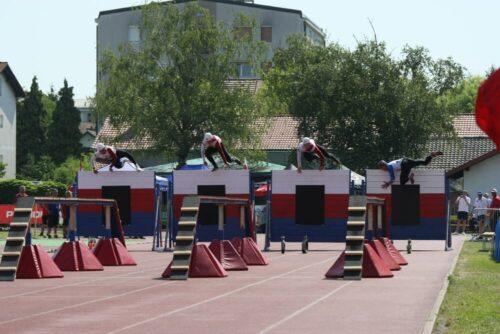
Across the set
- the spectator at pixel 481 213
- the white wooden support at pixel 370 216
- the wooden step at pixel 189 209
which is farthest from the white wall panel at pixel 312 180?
the wooden step at pixel 189 209

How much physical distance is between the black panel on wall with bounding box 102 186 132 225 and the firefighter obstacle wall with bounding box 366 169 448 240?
6.82 metres

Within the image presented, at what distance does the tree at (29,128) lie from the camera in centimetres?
12381

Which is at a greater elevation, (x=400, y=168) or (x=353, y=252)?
(x=400, y=168)

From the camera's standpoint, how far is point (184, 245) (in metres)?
22.7

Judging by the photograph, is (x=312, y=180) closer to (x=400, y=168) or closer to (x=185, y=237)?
(x=400, y=168)

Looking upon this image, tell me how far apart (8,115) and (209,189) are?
6765 centimetres

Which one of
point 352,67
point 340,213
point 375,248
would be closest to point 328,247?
point 340,213

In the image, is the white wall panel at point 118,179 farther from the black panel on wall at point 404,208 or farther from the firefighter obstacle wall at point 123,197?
the black panel on wall at point 404,208

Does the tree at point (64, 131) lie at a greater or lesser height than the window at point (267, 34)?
lesser

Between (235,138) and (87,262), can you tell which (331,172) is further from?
(235,138)

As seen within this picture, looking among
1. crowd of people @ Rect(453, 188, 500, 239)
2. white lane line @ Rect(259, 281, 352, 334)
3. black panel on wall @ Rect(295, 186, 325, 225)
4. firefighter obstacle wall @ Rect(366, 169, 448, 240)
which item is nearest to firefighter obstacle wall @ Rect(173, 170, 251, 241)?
black panel on wall @ Rect(295, 186, 325, 225)

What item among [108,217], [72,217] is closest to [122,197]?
[108,217]

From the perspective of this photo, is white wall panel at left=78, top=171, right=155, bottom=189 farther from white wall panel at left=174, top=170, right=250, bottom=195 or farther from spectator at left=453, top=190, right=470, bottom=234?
spectator at left=453, top=190, right=470, bottom=234

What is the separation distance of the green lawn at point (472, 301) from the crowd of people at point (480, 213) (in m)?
12.7
